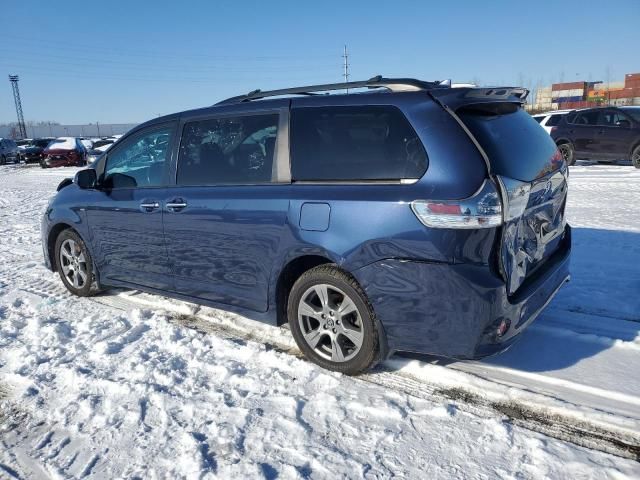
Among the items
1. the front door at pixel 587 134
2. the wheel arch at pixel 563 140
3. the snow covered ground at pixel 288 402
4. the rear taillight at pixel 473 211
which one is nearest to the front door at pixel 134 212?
the snow covered ground at pixel 288 402

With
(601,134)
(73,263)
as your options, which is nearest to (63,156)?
(73,263)

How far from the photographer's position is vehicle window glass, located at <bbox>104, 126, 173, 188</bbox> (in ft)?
13.8

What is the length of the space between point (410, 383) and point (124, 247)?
2.75m

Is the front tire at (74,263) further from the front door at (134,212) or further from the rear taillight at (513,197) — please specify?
the rear taillight at (513,197)

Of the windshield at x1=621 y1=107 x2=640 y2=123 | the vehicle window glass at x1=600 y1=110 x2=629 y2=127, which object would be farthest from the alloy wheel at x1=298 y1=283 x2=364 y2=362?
the vehicle window glass at x1=600 y1=110 x2=629 y2=127

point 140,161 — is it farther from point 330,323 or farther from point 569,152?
point 569,152

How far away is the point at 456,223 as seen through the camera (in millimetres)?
2674

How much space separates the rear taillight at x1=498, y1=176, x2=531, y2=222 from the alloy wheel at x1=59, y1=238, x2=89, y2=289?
3.95m

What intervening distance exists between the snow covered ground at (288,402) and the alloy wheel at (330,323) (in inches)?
6.5

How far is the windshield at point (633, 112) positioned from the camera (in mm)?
12877

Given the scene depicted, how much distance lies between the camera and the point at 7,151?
101 feet

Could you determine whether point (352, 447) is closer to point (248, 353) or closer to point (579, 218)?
point (248, 353)

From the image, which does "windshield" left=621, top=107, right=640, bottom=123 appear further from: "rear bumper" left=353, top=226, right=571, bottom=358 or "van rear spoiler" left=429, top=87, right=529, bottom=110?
"rear bumper" left=353, top=226, right=571, bottom=358

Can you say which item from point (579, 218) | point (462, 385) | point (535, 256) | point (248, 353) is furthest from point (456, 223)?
point (579, 218)
